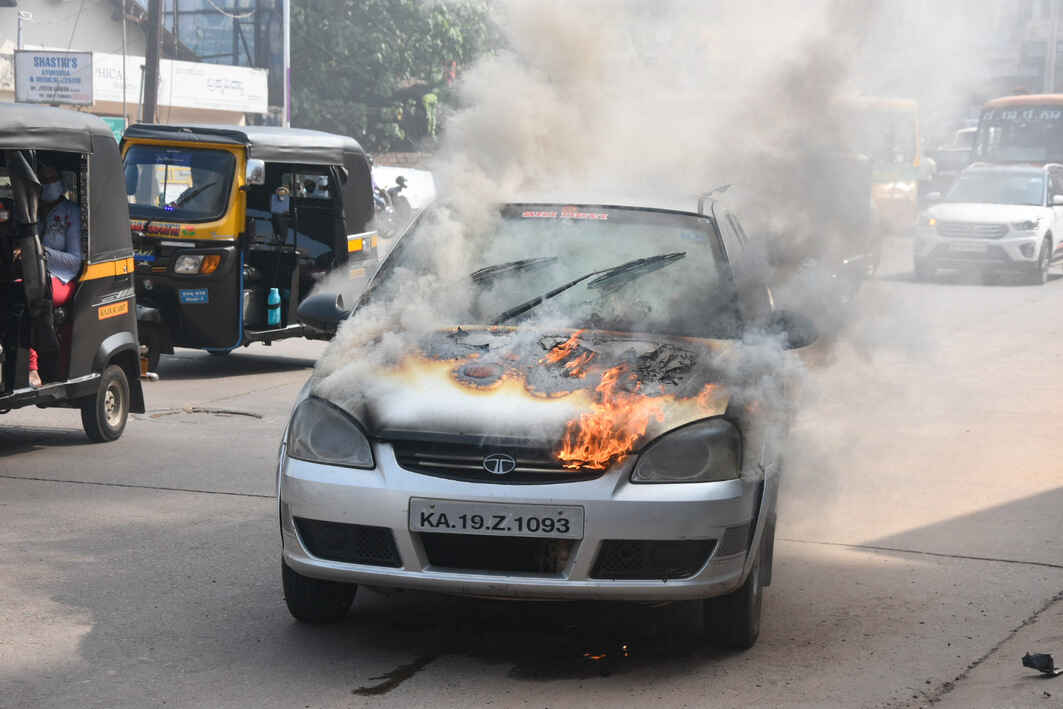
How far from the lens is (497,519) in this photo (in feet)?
14.7

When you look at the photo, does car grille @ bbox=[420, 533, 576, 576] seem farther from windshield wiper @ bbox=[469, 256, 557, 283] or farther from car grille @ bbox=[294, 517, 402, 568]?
windshield wiper @ bbox=[469, 256, 557, 283]

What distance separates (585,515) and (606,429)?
0.29 m

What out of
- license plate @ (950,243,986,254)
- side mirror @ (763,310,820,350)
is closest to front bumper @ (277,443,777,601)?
side mirror @ (763,310,820,350)

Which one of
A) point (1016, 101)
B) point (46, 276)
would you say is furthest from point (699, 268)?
point (1016, 101)

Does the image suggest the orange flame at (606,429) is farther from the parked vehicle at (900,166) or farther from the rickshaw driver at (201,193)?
the parked vehicle at (900,166)

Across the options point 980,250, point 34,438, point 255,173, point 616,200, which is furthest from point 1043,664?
point 980,250

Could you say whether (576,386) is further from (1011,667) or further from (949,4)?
(949,4)

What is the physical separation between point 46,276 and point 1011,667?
584 cm

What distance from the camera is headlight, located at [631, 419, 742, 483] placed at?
180 inches

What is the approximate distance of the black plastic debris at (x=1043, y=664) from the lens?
466 cm

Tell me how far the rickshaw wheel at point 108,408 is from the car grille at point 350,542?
15.5 ft

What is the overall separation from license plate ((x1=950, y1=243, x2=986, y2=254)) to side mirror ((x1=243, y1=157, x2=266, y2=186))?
13.8m

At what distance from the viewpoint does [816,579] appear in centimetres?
606

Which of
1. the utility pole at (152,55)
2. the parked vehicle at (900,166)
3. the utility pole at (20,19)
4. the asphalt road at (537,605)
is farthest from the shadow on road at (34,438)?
the utility pole at (20,19)
